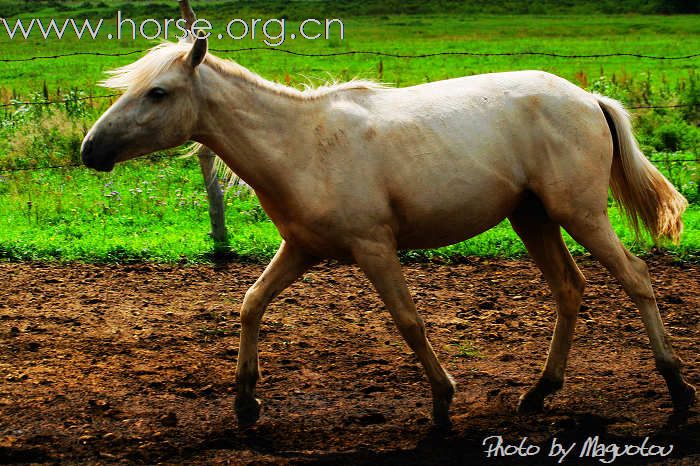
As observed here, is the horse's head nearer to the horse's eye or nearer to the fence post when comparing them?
the horse's eye

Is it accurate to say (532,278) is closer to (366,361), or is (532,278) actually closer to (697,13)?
(366,361)

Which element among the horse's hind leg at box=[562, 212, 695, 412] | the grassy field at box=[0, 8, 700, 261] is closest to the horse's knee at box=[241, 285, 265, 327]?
the grassy field at box=[0, 8, 700, 261]

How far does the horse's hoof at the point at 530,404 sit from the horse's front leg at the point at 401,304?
1.59 ft

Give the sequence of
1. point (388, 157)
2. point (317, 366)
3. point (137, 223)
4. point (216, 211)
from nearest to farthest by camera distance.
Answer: point (388, 157)
point (317, 366)
point (216, 211)
point (137, 223)

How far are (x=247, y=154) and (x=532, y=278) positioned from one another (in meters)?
3.51

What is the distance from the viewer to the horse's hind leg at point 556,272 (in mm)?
5082

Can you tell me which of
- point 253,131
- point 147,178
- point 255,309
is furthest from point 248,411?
point 147,178

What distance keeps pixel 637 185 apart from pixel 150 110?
2.69m

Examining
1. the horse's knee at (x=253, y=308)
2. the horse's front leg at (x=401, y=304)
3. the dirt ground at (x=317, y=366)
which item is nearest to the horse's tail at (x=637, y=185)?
the dirt ground at (x=317, y=366)

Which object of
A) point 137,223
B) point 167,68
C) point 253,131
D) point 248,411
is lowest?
point 137,223

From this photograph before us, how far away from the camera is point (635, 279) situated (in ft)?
15.7

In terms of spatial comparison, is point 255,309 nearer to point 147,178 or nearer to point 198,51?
point 198,51

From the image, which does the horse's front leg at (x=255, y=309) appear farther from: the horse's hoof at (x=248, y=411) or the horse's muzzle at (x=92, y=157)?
the horse's muzzle at (x=92, y=157)

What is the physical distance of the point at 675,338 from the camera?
19.7ft
